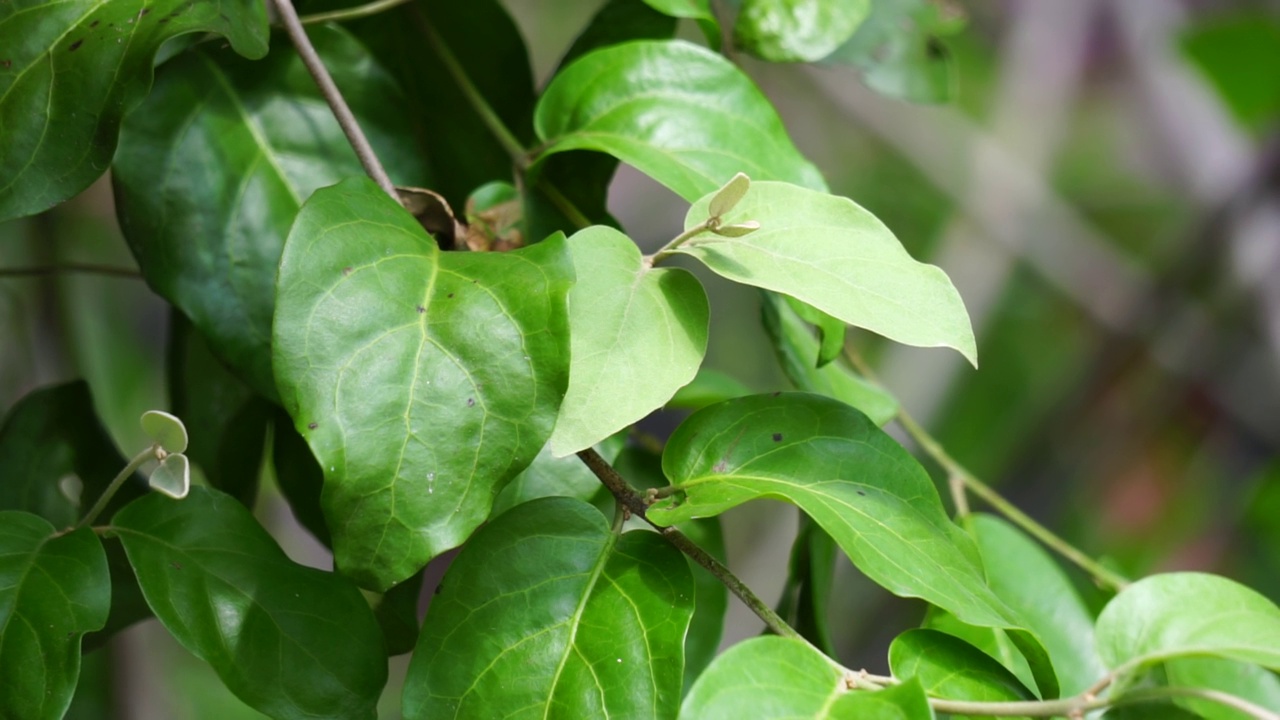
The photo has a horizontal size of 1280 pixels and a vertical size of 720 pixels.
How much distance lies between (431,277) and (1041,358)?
227 cm

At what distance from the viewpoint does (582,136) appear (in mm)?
439

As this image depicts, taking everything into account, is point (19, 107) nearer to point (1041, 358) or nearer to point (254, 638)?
point (254, 638)

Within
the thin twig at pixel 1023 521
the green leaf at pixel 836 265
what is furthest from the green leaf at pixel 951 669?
the thin twig at pixel 1023 521

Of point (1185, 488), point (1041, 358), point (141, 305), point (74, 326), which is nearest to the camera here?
point (74, 326)

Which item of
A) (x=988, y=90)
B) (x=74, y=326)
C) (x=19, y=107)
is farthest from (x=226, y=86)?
(x=988, y=90)

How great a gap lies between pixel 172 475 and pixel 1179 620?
35 cm

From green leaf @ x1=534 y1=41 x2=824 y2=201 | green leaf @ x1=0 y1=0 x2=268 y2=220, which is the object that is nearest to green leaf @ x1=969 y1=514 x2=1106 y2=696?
green leaf @ x1=534 y1=41 x2=824 y2=201

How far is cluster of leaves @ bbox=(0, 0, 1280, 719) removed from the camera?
0.97 ft

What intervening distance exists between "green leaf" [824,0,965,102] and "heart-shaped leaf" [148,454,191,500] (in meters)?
0.50

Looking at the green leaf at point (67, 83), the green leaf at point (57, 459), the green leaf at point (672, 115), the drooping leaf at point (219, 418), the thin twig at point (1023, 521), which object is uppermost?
the green leaf at point (672, 115)

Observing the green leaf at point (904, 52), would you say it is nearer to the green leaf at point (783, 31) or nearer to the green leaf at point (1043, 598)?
the green leaf at point (783, 31)

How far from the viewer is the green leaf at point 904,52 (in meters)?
0.65

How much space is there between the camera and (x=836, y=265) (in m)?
0.33

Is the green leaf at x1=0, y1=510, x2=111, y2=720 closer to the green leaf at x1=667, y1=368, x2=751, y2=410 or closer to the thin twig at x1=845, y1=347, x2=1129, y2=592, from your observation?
the green leaf at x1=667, y1=368, x2=751, y2=410
